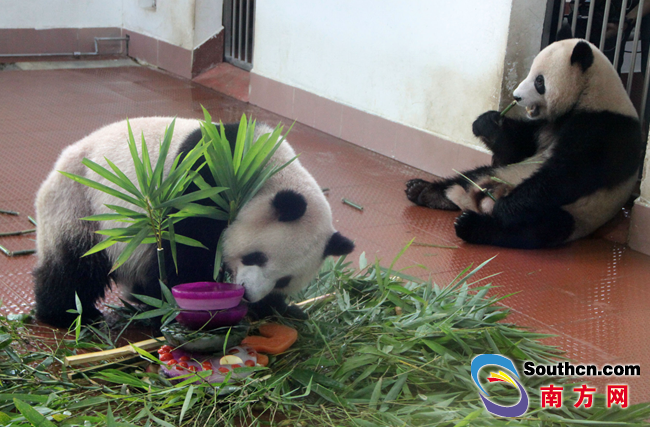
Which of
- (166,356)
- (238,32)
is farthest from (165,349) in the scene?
(238,32)

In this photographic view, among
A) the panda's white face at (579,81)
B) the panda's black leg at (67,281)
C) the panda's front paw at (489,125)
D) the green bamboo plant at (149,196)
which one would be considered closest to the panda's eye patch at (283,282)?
the green bamboo plant at (149,196)

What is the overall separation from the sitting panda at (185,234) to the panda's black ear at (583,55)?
1.83 meters

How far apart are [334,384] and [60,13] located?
7.59 meters

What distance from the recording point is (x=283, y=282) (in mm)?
2316

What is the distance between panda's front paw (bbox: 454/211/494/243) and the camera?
3.73 metres

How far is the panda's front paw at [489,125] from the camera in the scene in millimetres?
4059

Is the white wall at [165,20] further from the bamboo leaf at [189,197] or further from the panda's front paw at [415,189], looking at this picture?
the bamboo leaf at [189,197]

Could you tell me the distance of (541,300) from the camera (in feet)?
10.2

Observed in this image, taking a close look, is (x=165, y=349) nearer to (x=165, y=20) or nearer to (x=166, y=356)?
(x=166, y=356)

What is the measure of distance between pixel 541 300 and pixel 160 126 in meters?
1.89

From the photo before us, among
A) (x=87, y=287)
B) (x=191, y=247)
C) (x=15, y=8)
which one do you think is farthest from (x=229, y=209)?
(x=15, y=8)

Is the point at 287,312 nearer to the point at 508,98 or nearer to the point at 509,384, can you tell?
the point at 509,384

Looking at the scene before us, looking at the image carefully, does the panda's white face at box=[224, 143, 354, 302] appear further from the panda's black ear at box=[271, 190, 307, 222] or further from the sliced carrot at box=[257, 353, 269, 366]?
the sliced carrot at box=[257, 353, 269, 366]

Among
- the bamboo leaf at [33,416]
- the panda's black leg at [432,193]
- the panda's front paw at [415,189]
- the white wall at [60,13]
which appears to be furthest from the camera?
the white wall at [60,13]
